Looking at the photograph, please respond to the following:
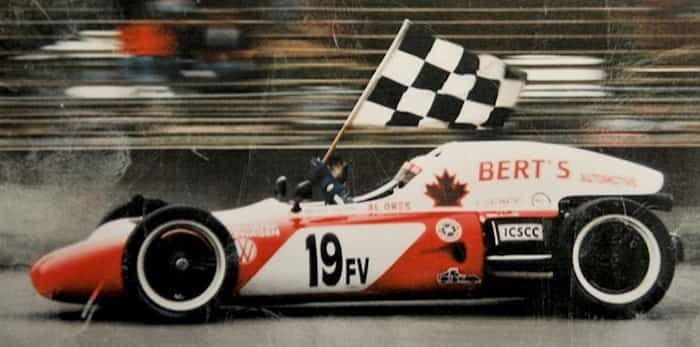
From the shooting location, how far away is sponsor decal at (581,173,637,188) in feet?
10.8

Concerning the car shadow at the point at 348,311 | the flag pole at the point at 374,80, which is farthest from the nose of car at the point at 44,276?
the flag pole at the point at 374,80

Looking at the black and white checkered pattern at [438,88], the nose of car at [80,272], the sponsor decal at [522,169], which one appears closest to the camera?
the nose of car at [80,272]

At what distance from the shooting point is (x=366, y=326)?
3.35 metres

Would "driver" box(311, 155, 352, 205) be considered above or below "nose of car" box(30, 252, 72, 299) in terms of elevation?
above

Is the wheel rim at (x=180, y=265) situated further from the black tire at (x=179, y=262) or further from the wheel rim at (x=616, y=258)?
the wheel rim at (x=616, y=258)

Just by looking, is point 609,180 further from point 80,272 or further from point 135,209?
point 80,272

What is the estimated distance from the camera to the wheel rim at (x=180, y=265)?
318cm

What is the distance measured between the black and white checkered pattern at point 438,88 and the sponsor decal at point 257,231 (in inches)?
20.1

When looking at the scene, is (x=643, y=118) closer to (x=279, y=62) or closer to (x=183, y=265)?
(x=279, y=62)

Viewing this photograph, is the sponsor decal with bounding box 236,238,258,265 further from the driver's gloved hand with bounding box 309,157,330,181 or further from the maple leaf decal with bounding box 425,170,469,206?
the maple leaf decal with bounding box 425,170,469,206

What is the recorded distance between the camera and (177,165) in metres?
3.37

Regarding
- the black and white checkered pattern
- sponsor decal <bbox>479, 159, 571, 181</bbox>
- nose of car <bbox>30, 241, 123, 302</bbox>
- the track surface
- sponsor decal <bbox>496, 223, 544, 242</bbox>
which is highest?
the black and white checkered pattern

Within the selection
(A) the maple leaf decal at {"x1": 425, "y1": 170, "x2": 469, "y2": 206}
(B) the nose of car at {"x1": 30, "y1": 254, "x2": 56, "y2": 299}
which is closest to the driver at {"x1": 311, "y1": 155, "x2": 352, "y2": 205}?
(A) the maple leaf decal at {"x1": 425, "y1": 170, "x2": 469, "y2": 206}

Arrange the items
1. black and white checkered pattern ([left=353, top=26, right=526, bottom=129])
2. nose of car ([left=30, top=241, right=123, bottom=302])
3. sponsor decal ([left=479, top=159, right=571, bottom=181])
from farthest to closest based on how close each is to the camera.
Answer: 1. black and white checkered pattern ([left=353, top=26, right=526, bottom=129])
2. sponsor decal ([left=479, top=159, right=571, bottom=181])
3. nose of car ([left=30, top=241, right=123, bottom=302])
